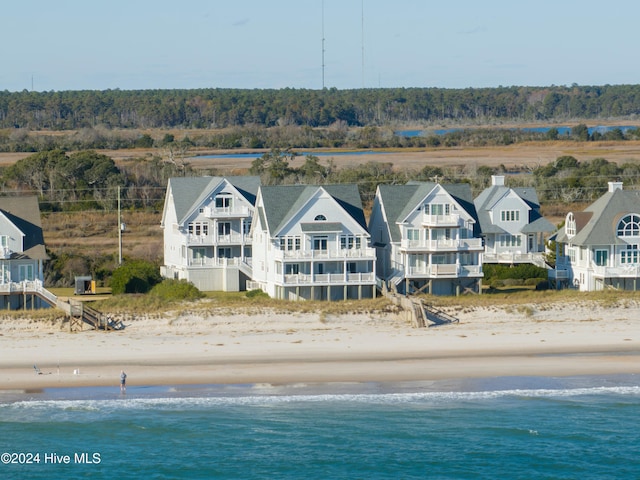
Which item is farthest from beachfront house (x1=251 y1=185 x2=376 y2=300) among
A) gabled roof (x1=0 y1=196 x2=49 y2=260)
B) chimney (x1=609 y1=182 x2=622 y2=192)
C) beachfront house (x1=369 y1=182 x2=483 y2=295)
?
chimney (x1=609 y1=182 x2=622 y2=192)

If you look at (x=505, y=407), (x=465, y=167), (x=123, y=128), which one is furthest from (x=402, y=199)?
(x=123, y=128)

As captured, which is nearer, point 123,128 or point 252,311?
point 252,311

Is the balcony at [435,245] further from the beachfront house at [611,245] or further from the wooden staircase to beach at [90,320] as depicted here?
the wooden staircase to beach at [90,320]

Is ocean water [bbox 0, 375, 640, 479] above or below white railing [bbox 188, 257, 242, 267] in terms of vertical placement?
below

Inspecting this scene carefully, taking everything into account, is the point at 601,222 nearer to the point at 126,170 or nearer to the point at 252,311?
the point at 252,311

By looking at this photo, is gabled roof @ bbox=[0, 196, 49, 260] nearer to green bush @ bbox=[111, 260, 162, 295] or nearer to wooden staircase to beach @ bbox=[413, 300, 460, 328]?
green bush @ bbox=[111, 260, 162, 295]

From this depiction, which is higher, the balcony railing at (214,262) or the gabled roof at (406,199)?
the gabled roof at (406,199)

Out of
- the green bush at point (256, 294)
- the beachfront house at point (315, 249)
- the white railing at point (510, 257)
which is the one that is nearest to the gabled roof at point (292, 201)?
the beachfront house at point (315, 249)
